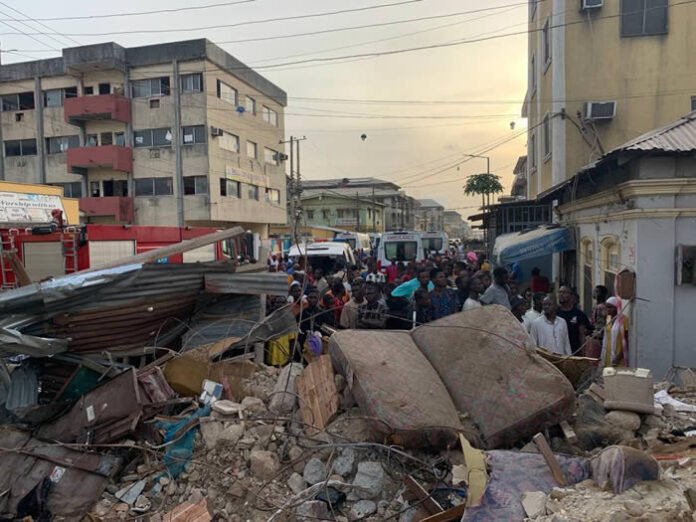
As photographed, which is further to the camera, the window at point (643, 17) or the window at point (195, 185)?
the window at point (195, 185)

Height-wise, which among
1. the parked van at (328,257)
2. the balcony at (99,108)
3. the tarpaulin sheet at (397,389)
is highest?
the balcony at (99,108)

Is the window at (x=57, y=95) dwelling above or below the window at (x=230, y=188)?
above

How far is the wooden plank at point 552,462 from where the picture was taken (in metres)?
3.29

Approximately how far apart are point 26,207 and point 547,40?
15.9m

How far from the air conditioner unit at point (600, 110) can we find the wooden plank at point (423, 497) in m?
13.5

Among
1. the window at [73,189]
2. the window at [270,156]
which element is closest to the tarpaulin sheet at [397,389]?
the window at [73,189]

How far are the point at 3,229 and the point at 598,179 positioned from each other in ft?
41.0

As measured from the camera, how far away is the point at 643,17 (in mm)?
14172

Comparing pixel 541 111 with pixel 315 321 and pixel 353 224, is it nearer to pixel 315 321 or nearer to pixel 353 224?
pixel 315 321

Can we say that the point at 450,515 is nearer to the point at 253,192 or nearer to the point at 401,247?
the point at 401,247

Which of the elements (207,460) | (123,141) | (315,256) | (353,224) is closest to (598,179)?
(207,460)

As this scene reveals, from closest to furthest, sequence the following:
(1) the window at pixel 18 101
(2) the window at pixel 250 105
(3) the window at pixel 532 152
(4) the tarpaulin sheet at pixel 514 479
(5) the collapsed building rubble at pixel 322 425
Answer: (4) the tarpaulin sheet at pixel 514 479, (5) the collapsed building rubble at pixel 322 425, (3) the window at pixel 532 152, (1) the window at pixel 18 101, (2) the window at pixel 250 105

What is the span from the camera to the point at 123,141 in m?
32.4

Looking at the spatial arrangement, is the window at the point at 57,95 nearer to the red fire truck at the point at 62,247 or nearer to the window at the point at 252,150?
the window at the point at 252,150
